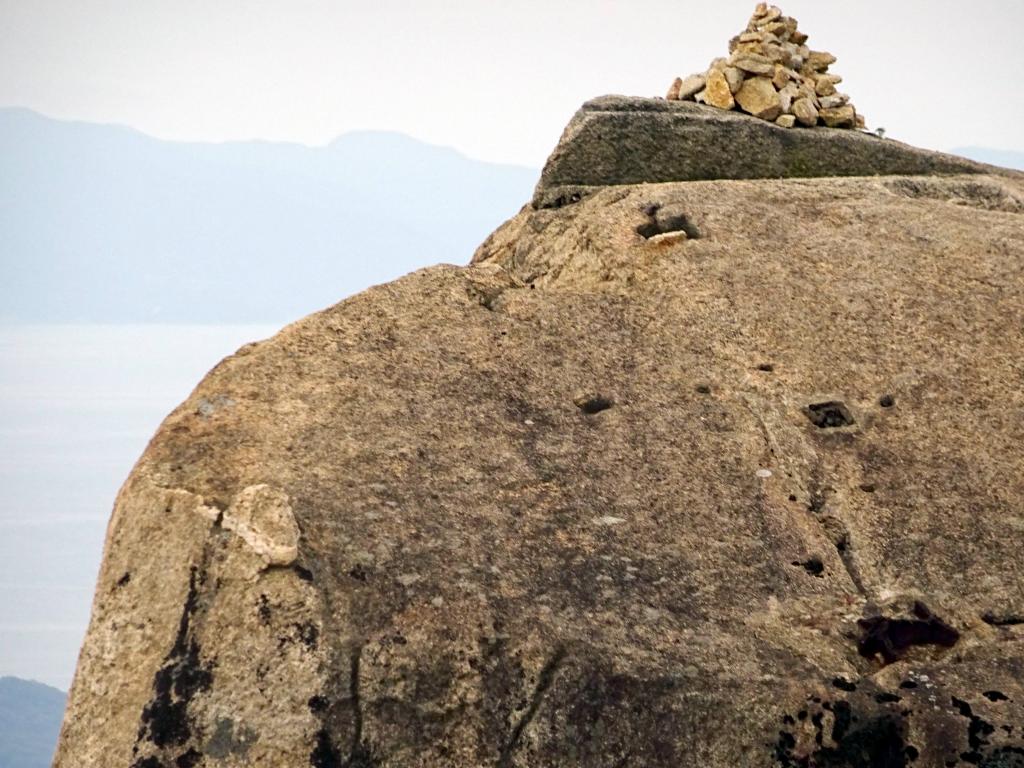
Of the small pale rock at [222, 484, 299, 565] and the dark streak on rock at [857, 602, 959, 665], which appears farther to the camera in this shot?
the dark streak on rock at [857, 602, 959, 665]

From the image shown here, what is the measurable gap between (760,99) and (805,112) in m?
0.70

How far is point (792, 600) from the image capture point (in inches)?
490

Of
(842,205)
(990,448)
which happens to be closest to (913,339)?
(990,448)

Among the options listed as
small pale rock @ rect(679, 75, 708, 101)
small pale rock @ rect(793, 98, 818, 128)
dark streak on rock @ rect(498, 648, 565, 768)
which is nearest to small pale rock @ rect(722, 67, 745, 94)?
small pale rock @ rect(679, 75, 708, 101)

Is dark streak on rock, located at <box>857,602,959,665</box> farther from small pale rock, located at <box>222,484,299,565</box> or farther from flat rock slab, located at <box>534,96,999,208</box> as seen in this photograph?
flat rock slab, located at <box>534,96,999,208</box>

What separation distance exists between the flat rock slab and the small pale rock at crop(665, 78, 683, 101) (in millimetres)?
1163

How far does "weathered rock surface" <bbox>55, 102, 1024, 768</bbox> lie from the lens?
11203 mm

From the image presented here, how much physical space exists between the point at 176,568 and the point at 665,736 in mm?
4271

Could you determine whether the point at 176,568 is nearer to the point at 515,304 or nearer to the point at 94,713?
the point at 94,713

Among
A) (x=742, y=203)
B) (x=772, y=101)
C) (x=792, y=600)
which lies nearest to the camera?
(x=792, y=600)

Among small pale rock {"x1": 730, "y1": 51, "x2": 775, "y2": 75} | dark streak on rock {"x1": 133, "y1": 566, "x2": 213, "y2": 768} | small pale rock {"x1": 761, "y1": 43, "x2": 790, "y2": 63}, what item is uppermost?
small pale rock {"x1": 761, "y1": 43, "x2": 790, "y2": 63}

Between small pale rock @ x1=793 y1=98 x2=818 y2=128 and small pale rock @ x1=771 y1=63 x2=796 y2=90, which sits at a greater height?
small pale rock @ x1=771 y1=63 x2=796 y2=90

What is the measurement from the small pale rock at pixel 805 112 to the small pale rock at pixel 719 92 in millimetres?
949

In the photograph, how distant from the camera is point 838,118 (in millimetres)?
21484
